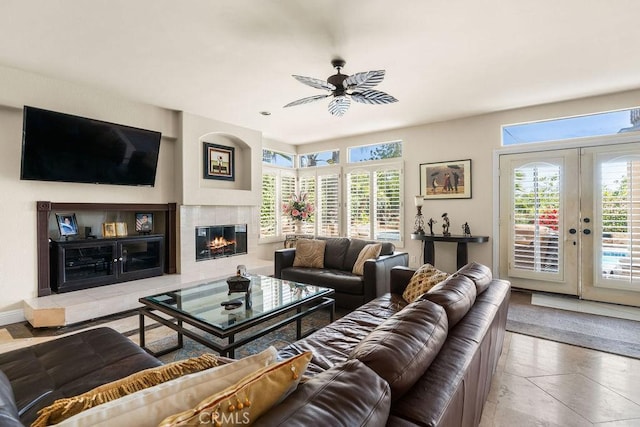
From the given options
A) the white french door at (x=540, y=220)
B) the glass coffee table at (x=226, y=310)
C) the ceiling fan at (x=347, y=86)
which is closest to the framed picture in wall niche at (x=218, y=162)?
the glass coffee table at (x=226, y=310)

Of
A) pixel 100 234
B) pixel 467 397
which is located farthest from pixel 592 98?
pixel 100 234

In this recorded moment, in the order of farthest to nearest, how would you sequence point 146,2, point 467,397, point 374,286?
point 374,286
point 146,2
point 467,397

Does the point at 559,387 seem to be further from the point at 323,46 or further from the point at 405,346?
the point at 323,46

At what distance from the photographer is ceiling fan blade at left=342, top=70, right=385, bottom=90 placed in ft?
7.98

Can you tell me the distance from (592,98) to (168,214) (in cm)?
604

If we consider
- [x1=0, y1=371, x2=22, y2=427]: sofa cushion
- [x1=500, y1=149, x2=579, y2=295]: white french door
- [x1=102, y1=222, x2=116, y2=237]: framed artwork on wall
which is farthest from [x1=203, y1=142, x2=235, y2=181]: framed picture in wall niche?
[x1=500, y1=149, x2=579, y2=295]: white french door

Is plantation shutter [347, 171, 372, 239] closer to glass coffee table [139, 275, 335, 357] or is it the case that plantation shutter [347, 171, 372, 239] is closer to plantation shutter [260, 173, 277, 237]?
plantation shutter [260, 173, 277, 237]

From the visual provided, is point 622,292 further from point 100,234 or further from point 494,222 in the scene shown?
point 100,234

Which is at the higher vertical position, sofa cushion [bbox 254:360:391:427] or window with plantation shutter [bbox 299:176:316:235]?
window with plantation shutter [bbox 299:176:316:235]

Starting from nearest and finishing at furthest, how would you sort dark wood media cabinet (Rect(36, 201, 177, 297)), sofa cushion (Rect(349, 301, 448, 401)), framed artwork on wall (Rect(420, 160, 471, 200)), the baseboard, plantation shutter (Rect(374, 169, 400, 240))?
1. sofa cushion (Rect(349, 301, 448, 401))
2. the baseboard
3. dark wood media cabinet (Rect(36, 201, 177, 297))
4. framed artwork on wall (Rect(420, 160, 471, 200))
5. plantation shutter (Rect(374, 169, 400, 240))

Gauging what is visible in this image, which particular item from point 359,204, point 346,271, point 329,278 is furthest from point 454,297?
point 359,204

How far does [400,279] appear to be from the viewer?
114 inches

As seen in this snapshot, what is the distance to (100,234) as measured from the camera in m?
4.17

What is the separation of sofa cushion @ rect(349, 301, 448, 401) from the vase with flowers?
16.2 ft
